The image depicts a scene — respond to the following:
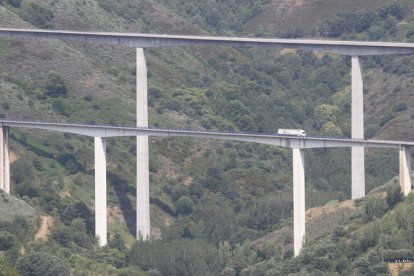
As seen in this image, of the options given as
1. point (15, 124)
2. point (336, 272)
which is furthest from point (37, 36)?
point (336, 272)

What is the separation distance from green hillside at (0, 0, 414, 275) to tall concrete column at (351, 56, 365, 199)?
1.43 meters

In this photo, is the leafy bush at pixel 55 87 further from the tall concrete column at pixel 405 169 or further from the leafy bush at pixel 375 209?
the tall concrete column at pixel 405 169

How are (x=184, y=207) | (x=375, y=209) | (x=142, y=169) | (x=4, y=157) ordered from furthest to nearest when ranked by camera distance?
1. (x=184, y=207)
2. (x=142, y=169)
3. (x=4, y=157)
4. (x=375, y=209)

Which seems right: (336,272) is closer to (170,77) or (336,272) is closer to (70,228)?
(70,228)

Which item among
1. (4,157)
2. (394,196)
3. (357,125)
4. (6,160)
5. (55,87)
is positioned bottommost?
(394,196)

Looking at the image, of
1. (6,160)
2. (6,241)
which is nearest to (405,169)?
(6,241)

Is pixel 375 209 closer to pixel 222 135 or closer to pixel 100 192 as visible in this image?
pixel 222 135

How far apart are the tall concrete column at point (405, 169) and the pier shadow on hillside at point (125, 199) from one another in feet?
74.1

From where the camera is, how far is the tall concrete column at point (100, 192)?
498 ft

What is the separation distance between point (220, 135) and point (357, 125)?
862 centimetres

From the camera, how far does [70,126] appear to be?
153 metres

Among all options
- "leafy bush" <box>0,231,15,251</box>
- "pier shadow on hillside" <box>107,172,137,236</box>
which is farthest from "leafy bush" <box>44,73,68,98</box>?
"leafy bush" <box>0,231,15,251</box>

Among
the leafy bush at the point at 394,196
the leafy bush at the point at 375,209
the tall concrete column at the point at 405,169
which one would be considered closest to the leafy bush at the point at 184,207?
the leafy bush at the point at 375,209

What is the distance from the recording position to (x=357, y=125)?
14725 centimetres
